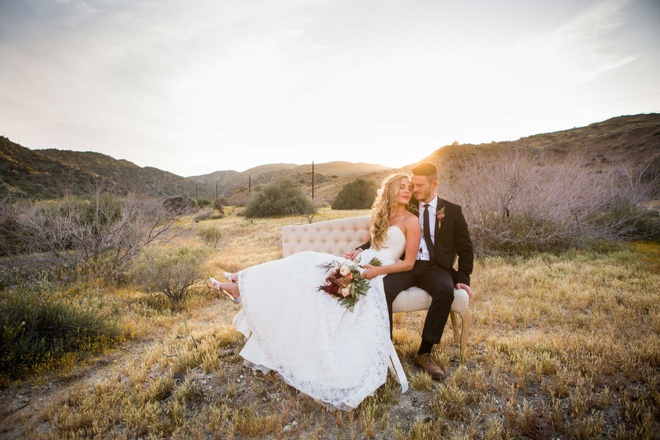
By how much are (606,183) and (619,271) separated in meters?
5.14

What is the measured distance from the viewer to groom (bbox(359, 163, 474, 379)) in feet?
10.9

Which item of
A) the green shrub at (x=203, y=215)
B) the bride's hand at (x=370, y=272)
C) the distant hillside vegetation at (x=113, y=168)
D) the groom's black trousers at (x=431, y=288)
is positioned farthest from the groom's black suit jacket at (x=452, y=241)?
the distant hillside vegetation at (x=113, y=168)

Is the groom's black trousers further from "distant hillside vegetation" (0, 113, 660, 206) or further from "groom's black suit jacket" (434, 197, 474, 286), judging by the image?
"distant hillside vegetation" (0, 113, 660, 206)

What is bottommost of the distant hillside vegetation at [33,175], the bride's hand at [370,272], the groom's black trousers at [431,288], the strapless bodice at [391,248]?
the groom's black trousers at [431,288]

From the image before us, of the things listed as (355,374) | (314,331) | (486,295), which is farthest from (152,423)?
(486,295)

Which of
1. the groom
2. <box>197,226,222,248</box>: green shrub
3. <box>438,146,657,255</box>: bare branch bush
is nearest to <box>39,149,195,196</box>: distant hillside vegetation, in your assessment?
<box>197,226,222,248</box>: green shrub

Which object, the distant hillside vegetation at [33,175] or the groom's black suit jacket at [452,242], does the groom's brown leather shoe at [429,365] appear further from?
the distant hillside vegetation at [33,175]

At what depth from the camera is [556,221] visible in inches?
322

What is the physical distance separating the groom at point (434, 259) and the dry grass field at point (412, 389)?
0.55 meters

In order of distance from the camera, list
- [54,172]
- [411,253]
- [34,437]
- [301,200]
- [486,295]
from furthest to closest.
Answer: [54,172] < [301,200] < [486,295] < [411,253] < [34,437]

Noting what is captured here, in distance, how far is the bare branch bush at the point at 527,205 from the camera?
26.1 ft

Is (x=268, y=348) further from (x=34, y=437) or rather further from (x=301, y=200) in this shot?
(x=301, y=200)

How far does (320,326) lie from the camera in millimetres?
2955

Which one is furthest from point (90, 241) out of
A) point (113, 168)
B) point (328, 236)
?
point (113, 168)
